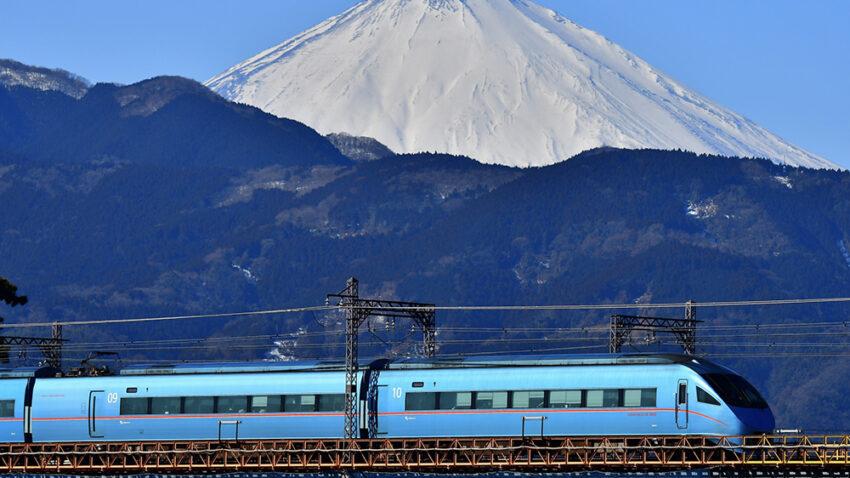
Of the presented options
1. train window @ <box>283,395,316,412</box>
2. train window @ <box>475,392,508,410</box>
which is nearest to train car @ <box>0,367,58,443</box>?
train window @ <box>283,395,316,412</box>

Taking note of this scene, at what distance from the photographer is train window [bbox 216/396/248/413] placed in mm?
82750

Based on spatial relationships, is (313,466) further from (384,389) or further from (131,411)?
(131,411)

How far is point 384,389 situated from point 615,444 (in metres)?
11.0

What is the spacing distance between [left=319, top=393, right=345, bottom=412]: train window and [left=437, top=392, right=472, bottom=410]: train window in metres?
4.64

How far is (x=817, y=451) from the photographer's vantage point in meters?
68.9

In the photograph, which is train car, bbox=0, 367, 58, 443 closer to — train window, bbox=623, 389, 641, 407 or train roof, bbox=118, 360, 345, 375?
train roof, bbox=118, 360, 345, 375

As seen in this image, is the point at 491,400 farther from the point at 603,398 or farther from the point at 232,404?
the point at 232,404

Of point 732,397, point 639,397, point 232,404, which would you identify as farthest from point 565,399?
point 232,404

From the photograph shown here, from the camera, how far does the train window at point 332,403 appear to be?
3194 inches

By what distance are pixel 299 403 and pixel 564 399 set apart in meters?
12.2

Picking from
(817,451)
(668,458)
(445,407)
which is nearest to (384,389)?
(445,407)

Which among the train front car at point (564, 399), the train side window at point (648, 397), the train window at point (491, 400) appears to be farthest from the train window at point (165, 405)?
the train side window at point (648, 397)

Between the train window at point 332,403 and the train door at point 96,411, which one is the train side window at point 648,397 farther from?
the train door at point 96,411

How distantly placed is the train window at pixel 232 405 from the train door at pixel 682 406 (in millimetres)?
19679
